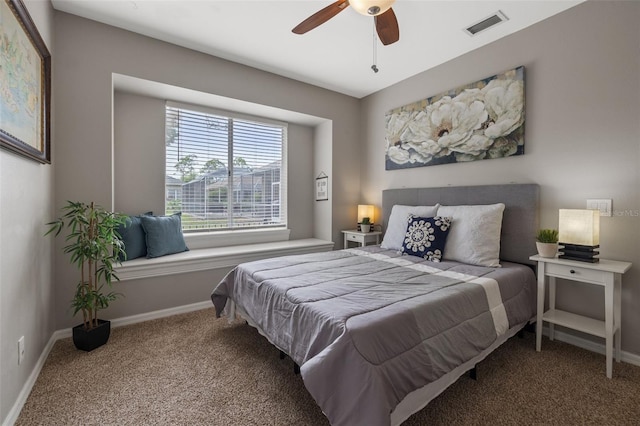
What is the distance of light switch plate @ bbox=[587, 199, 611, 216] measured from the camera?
2154 millimetres

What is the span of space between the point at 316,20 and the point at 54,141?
229cm

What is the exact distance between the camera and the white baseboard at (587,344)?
6.81 feet

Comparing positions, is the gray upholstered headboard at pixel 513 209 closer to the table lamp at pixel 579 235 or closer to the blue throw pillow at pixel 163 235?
the table lamp at pixel 579 235

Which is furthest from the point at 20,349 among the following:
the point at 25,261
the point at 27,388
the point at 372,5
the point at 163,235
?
the point at 372,5

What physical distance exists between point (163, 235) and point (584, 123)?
3.89m

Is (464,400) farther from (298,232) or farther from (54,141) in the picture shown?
(54,141)

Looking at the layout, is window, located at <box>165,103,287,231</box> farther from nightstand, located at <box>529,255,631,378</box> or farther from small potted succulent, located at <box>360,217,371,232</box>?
nightstand, located at <box>529,255,631,378</box>

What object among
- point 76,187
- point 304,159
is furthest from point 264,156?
point 76,187

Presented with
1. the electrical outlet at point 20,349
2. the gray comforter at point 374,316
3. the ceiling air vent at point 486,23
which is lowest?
the electrical outlet at point 20,349

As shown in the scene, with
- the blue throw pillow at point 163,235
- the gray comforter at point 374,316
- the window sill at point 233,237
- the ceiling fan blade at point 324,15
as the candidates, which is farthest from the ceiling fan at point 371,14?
the window sill at point 233,237

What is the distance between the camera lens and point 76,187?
246cm

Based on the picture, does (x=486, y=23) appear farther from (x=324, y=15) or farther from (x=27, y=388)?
(x=27, y=388)

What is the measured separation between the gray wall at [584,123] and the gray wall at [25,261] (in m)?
3.58

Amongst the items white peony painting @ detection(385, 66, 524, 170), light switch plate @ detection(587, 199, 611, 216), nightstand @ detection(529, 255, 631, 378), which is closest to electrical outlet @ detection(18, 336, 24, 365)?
nightstand @ detection(529, 255, 631, 378)
